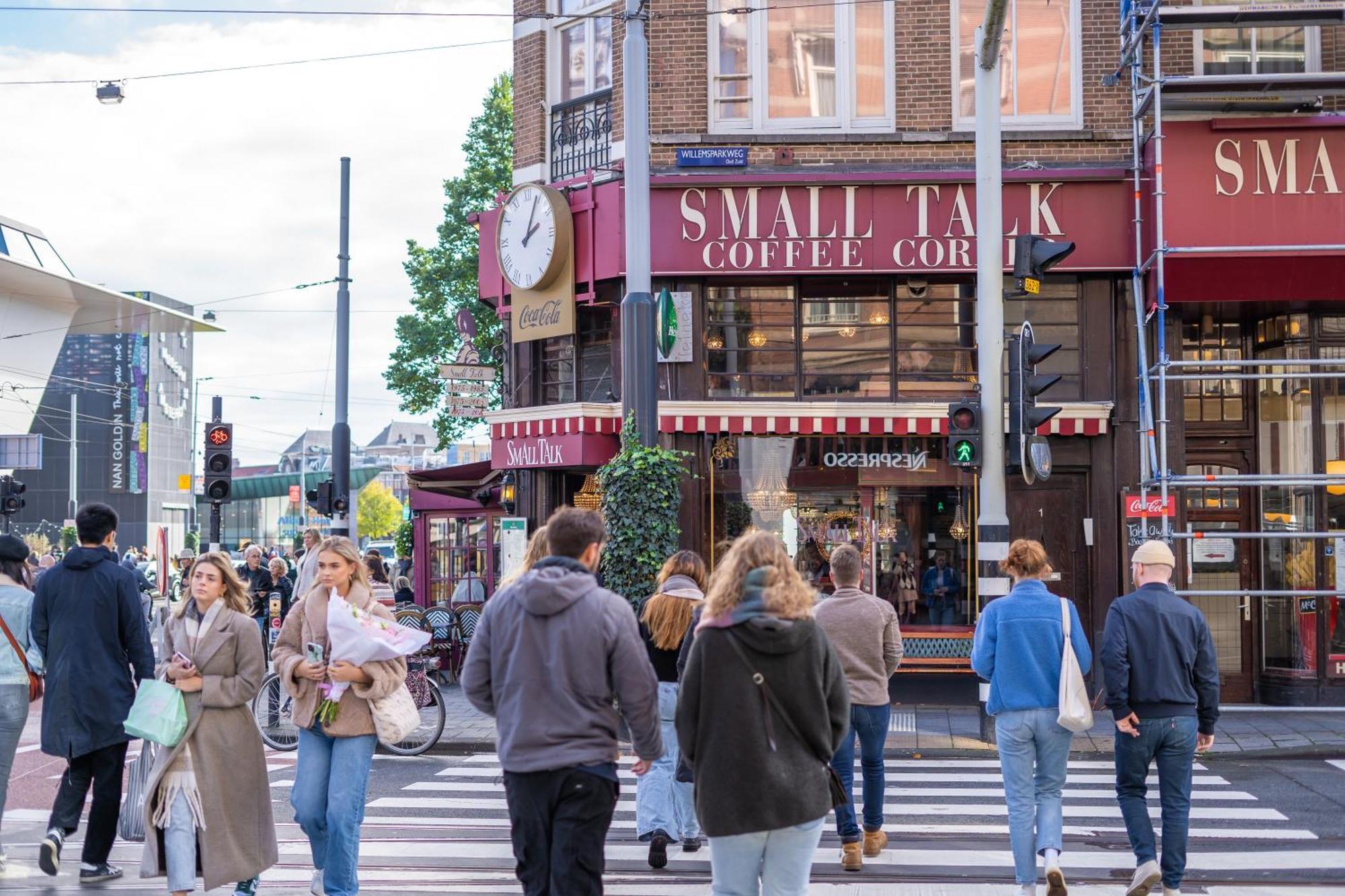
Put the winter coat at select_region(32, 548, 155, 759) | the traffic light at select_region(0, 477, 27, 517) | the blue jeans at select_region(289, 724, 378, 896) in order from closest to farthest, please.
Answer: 1. the blue jeans at select_region(289, 724, 378, 896)
2. the winter coat at select_region(32, 548, 155, 759)
3. the traffic light at select_region(0, 477, 27, 517)

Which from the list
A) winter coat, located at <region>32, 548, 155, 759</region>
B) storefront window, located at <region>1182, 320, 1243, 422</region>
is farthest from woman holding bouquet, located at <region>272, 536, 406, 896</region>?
storefront window, located at <region>1182, 320, 1243, 422</region>

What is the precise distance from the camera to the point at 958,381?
53.5ft

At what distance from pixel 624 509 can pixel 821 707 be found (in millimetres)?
9276

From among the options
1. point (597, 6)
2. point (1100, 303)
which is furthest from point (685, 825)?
point (597, 6)

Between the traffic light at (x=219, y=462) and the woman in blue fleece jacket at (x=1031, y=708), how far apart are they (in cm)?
1285

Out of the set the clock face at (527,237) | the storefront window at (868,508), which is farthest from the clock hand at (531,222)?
the storefront window at (868,508)

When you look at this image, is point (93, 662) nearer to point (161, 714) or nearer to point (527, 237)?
point (161, 714)

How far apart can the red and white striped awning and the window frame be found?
4079mm

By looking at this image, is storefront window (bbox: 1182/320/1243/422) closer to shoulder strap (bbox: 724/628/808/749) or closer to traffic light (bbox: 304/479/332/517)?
shoulder strap (bbox: 724/628/808/749)

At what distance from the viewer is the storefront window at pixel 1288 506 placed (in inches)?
621

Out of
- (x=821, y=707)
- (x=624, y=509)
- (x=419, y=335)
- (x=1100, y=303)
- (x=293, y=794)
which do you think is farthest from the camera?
(x=419, y=335)

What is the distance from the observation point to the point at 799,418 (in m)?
16.1

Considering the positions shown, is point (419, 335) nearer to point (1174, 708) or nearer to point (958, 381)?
point (958, 381)

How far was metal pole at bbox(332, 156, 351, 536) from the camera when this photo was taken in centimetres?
2575
